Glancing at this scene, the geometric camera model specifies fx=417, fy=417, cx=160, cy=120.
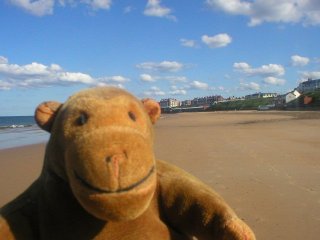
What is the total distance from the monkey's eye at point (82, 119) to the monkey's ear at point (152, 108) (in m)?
0.49

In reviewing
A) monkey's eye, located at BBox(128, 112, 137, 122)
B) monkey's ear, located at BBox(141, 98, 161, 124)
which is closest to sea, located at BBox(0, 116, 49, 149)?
monkey's ear, located at BBox(141, 98, 161, 124)

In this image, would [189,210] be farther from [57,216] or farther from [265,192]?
[265,192]

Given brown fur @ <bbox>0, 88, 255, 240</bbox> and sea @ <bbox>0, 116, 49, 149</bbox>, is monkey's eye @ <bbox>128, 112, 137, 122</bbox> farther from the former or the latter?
sea @ <bbox>0, 116, 49, 149</bbox>

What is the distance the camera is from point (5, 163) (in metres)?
11.9

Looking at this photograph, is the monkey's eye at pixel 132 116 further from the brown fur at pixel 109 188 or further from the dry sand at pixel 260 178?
the dry sand at pixel 260 178

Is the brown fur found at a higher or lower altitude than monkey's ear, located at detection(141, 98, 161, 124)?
lower

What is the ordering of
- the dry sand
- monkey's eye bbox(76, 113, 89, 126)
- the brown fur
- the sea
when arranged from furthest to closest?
the sea, the dry sand, monkey's eye bbox(76, 113, 89, 126), the brown fur

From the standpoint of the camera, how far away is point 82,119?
2.25 metres

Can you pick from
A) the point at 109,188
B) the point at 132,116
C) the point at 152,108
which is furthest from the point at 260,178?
the point at 109,188

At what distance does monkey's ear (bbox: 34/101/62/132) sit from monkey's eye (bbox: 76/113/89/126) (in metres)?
0.32

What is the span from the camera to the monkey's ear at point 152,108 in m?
2.65

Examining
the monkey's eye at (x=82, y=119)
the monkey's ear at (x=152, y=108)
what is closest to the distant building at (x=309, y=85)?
the monkey's ear at (x=152, y=108)

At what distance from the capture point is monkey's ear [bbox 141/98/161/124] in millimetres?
2646

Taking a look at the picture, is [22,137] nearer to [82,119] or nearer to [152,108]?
[152,108]
